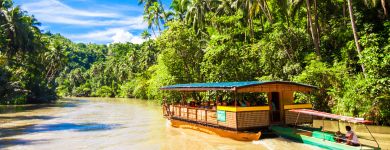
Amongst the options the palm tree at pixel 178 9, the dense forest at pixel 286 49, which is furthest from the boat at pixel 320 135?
the palm tree at pixel 178 9

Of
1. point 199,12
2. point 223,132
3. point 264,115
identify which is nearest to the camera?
point 264,115

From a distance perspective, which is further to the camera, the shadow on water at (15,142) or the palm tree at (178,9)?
the palm tree at (178,9)

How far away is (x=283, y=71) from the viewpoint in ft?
83.7

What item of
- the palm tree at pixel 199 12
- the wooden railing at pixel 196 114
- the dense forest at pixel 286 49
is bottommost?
the wooden railing at pixel 196 114

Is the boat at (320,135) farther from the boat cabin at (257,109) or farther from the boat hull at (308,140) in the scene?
the boat cabin at (257,109)

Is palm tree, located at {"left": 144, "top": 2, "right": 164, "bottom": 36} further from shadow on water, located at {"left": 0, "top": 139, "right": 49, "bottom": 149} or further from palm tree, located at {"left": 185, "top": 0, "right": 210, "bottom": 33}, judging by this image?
shadow on water, located at {"left": 0, "top": 139, "right": 49, "bottom": 149}

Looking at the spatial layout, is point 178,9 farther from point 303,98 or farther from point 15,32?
point 303,98

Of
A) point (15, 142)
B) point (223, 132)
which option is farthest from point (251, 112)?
point (15, 142)

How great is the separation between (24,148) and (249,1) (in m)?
22.3

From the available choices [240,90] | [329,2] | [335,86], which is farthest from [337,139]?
[329,2]

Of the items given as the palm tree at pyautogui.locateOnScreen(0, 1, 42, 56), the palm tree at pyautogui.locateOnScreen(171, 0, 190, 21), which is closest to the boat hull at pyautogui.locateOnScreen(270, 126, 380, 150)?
the palm tree at pyautogui.locateOnScreen(0, 1, 42, 56)

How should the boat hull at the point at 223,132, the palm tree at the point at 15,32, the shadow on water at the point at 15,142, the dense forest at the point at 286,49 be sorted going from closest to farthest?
the boat hull at the point at 223,132
the shadow on water at the point at 15,142
the dense forest at the point at 286,49
the palm tree at the point at 15,32

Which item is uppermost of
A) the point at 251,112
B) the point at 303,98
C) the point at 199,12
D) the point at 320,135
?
the point at 199,12

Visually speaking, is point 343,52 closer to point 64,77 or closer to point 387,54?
point 387,54
